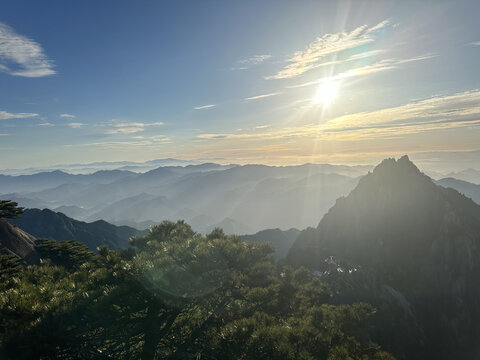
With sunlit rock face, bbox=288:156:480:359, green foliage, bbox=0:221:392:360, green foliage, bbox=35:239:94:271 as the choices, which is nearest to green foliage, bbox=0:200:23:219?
green foliage, bbox=35:239:94:271

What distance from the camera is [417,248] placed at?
10288cm

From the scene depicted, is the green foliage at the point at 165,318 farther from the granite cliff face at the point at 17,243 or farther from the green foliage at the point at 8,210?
the granite cliff face at the point at 17,243

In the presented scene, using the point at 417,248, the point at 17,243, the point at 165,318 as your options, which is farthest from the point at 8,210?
the point at 417,248

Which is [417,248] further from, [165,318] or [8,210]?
[8,210]

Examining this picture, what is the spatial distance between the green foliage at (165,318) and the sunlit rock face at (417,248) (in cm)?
6662

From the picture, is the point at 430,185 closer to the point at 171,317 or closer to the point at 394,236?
the point at 394,236

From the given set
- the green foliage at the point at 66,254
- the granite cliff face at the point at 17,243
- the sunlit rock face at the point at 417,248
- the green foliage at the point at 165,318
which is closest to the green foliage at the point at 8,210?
the green foliage at the point at 66,254

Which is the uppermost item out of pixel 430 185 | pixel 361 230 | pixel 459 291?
pixel 430 185

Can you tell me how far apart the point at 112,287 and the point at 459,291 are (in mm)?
119566

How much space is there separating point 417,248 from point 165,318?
11918cm

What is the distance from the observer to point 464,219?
101312 millimetres

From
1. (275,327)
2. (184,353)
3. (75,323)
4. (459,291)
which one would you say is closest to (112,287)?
(75,323)

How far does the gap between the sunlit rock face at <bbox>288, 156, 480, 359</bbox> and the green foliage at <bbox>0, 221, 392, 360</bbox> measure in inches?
2623

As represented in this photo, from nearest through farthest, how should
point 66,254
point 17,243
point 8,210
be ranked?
1. point 66,254
2. point 8,210
3. point 17,243
